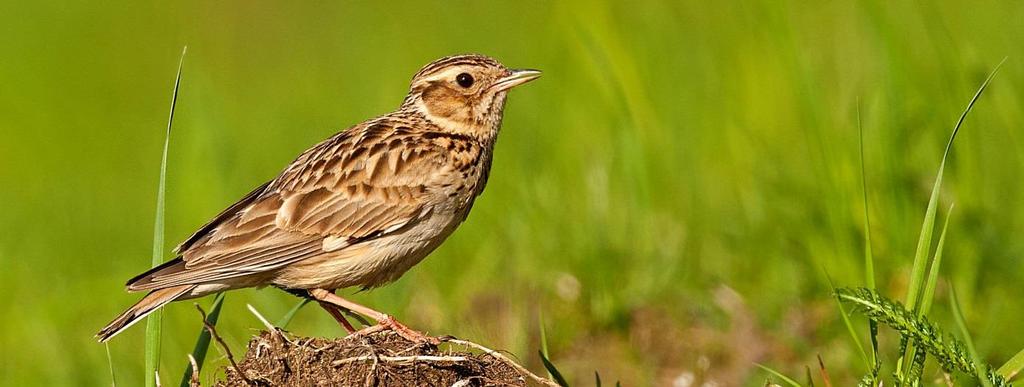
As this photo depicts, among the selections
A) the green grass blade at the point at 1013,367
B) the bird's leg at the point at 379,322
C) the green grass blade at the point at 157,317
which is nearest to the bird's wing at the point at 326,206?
the bird's leg at the point at 379,322

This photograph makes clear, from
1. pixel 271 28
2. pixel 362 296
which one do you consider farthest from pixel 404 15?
pixel 362 296

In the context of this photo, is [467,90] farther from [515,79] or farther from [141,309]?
[141,309]

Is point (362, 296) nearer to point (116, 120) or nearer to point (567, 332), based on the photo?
point (567, 332)

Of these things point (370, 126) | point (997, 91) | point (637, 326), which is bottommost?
point (637, 326)

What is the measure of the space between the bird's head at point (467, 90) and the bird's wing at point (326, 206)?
0.26 meters

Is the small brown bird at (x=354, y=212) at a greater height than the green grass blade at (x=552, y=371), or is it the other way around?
the small brown bird at (x=354, y=212)

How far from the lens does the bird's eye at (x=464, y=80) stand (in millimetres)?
7418

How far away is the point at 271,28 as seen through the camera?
22.9 meters

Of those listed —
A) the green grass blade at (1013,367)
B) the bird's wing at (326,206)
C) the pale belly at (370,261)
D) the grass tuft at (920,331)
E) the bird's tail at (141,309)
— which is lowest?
the green grass blade at (1013,367)

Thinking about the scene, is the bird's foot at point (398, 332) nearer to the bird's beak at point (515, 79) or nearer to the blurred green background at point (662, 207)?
the blurred green background at point (662, 207)

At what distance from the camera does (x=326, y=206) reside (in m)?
6.91

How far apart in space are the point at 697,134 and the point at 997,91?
3.56 meters

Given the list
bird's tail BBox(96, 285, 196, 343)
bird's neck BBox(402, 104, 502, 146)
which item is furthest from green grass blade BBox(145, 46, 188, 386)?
bird's neck BBox(402, 104, 502, 146)

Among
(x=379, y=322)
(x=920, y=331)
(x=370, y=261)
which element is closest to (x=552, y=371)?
(x=379, y=322)
